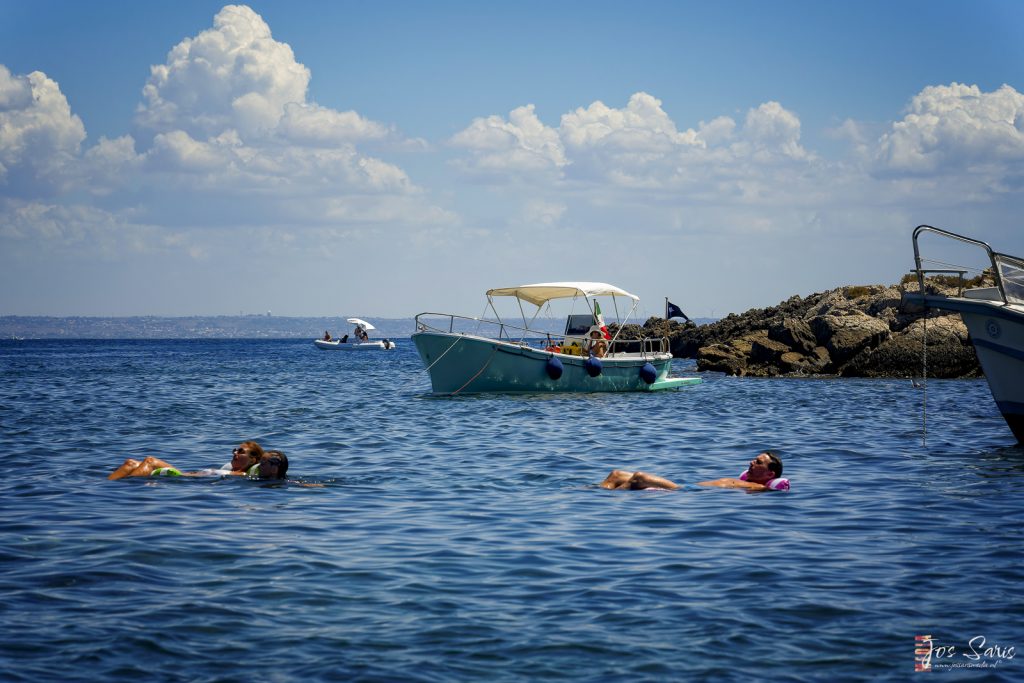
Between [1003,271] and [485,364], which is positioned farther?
[485,364]

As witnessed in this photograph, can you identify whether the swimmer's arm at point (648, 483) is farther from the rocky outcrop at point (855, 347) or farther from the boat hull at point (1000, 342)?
the rocky outcrop at point (855, 347)

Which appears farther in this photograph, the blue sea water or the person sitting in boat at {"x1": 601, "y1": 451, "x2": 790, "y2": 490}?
the person sitting in boat at {"x1": 601, "y1": 451, "x2": 790, "y2": 490}

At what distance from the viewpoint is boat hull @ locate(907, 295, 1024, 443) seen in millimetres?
16656

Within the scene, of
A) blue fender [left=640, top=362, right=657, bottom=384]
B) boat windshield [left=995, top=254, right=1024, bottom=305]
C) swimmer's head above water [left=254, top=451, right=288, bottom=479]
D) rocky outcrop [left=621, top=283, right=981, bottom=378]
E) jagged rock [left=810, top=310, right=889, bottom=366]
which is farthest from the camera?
jagged rock [left=810, top=310, right=889, bottom=366]

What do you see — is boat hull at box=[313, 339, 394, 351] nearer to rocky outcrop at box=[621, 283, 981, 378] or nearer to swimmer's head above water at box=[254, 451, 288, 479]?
rocky outcrop at box=[621, 283, 981, 378]

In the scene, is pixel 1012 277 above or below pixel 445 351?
above

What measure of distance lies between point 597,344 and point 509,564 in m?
23.4

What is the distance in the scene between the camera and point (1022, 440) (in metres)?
18.1

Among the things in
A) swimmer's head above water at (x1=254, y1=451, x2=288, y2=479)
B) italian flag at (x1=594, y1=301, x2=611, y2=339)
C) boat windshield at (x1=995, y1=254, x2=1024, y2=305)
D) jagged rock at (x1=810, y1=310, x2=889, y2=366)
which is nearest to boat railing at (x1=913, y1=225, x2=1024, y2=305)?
boat windshield at (x1=995, y1=254, x2=1024, y2=305)

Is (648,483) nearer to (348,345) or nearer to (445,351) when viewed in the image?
(445,351)

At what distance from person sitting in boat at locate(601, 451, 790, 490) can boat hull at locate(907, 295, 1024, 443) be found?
5357 millimetres

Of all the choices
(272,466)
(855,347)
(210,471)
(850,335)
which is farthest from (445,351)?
(850,335)

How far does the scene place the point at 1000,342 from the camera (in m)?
17.0

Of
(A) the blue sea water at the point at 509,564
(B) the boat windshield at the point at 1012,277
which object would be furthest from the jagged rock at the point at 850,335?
(B) the boat windshield at the point at 1012,277
